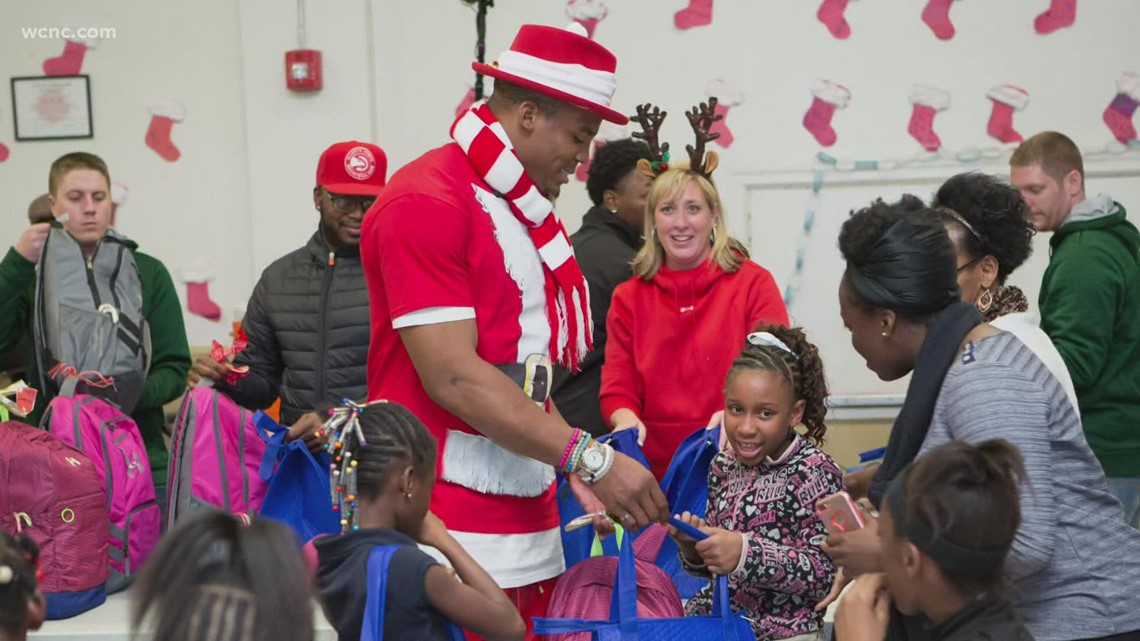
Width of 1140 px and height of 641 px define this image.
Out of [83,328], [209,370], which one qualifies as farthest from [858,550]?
[83,328]

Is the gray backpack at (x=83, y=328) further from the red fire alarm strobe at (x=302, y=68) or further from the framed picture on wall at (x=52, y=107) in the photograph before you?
the framed picture on wall at (x=52, y=107)

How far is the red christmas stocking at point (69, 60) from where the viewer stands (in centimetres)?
546

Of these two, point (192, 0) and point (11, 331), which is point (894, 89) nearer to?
point (192, 0)

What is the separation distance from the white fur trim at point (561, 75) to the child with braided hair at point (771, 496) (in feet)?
2.74

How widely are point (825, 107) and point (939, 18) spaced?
0.58 m

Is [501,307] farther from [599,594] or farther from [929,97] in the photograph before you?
[929,97]

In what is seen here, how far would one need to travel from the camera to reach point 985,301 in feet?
7.93

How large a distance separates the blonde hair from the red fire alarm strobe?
2.00 metres

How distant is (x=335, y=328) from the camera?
3.76 m

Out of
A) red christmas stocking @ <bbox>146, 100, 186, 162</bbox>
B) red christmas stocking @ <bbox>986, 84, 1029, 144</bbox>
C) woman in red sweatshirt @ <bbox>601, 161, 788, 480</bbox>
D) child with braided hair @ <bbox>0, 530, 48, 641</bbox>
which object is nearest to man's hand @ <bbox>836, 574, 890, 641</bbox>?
child with braided hair @ <bbox>0, 530, 48, 641</bbox>

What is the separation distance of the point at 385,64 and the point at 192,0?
0.91 meters

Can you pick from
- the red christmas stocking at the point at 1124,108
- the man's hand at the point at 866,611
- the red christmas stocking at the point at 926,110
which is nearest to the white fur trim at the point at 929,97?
the red christmas stocking at the point at 926,110

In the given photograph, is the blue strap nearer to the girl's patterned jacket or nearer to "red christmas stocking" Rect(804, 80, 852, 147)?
the girl's patterned jacket

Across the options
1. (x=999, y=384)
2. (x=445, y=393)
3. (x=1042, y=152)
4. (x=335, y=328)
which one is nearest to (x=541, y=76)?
(x=445, y=393)
